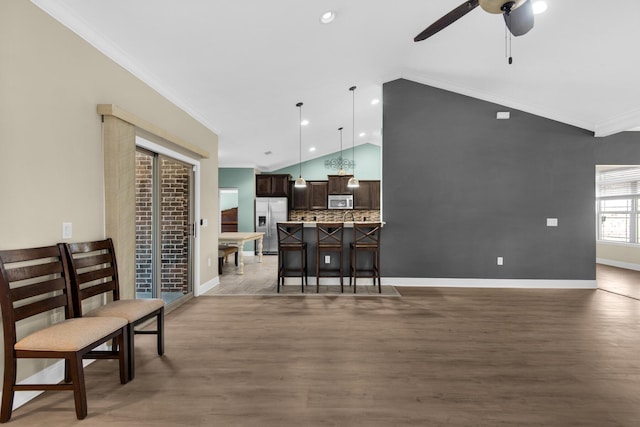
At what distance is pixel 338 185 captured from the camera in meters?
9.17

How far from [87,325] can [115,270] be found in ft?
2.41

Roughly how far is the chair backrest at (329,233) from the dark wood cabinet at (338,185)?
4.31 m

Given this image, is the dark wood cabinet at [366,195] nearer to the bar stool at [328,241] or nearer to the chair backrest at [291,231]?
the bar stool at [328,241]

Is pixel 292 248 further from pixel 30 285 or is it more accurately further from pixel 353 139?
pixel 353 139

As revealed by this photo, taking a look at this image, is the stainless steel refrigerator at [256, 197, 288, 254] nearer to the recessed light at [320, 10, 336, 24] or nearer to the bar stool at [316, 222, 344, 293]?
the bar stool at [316, 222, 344, 293]

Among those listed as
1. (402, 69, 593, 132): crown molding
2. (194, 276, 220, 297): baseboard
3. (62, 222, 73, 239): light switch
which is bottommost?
(194, 276, 220, 297): baseboard

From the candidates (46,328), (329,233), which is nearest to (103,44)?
(46,328)

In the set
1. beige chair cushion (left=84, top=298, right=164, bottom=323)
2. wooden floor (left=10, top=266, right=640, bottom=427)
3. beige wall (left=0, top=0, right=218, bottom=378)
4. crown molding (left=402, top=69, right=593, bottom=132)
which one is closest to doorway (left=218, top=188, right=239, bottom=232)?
wooden floor (left=10, top=266, right=640, bottom=427)

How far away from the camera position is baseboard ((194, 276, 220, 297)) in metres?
4.47

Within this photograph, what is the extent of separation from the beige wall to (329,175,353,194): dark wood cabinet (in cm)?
662

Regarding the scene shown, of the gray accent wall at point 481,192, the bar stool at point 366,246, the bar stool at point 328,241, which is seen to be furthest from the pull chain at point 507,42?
the bar stool at point 328,241

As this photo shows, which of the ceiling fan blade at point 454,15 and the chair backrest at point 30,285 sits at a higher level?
the ceiling fan blade at point 454,15

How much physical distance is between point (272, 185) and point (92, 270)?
6.57m

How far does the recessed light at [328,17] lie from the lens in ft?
10.3
